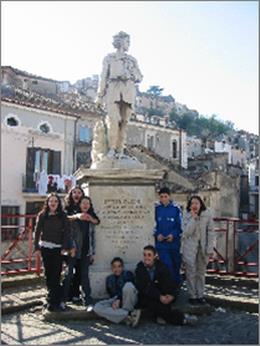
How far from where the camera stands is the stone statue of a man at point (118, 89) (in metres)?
7.83

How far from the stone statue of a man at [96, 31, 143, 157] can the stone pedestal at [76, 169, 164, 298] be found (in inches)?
29.1

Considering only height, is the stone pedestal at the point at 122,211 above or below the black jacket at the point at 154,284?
above

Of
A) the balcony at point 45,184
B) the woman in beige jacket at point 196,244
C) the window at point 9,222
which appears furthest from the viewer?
the balcony at point 45,184

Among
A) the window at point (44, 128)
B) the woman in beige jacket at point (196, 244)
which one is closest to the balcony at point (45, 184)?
the window at point (44, 128)

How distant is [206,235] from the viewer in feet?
22.4

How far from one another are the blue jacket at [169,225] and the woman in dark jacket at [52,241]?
150 centimetres

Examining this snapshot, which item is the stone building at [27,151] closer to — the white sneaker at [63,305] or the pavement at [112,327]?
the pavement at [112,327]

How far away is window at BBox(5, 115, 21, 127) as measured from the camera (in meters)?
25.7

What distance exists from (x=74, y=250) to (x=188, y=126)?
65567mm

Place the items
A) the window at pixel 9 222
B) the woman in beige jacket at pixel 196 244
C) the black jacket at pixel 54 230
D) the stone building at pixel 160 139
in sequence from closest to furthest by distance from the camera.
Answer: the black jacket at pixel 54 230 → the woman in beige jacket at pixel 196 244 → the window at pixel 9 222 → the stone building at pixel 160 139

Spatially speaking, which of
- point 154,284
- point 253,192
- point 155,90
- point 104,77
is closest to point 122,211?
point 154,284

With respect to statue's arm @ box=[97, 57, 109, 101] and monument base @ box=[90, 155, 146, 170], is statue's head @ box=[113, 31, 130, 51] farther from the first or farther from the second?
monument base @ box=[90, 155, 146, 170]

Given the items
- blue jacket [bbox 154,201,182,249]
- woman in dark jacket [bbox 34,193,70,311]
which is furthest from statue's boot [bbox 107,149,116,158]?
woman in dark jacket [bbox 34,193,70,311]

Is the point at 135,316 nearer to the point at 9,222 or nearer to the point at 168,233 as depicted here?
the point at 168,233
